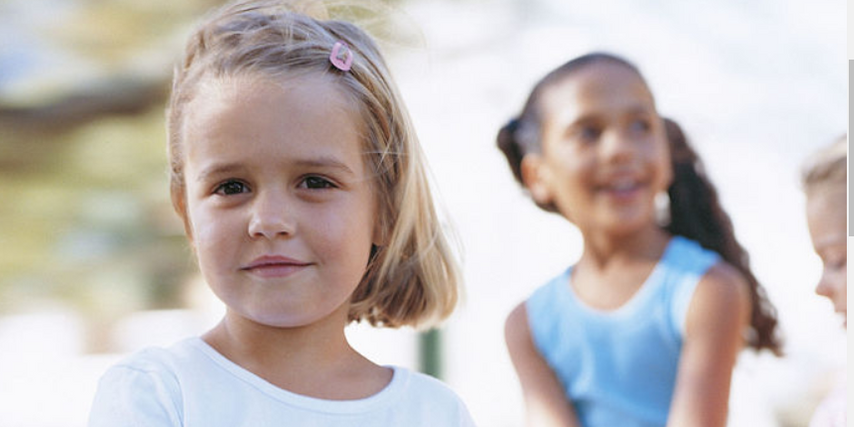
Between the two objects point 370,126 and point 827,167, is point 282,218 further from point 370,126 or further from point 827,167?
point 827,167

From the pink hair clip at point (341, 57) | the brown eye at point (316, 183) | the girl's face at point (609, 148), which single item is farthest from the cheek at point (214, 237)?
the girl's face at point (609, 148)

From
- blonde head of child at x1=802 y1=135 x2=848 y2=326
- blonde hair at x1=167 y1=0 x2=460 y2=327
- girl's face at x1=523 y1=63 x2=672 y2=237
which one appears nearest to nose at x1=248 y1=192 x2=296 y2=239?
blonde hair at x1=167 y1=0 x2=460 y2=327

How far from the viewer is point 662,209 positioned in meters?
1.73

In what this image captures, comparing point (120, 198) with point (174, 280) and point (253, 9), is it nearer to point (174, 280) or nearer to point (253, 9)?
point (174, 280)

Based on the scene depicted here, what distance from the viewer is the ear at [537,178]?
5.83ft

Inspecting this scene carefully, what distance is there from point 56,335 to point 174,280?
1.15ft

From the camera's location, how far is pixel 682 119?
179 centimetres

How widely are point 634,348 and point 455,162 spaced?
61 centimetres

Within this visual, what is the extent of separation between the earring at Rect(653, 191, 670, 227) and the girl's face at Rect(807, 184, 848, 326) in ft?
0.78

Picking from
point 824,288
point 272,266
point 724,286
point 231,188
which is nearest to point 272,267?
point 272,266

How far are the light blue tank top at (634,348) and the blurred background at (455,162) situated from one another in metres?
0.15

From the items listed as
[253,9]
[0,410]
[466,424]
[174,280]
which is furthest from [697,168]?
[0,410]

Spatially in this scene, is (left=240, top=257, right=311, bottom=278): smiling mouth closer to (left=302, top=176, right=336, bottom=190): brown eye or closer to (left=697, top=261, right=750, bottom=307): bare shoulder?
(left=302, top=176, right=336, bottom=190): brown eye

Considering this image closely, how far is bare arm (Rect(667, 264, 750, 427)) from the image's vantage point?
1.62 metres
